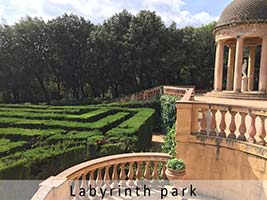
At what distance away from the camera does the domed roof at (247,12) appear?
20.7 m

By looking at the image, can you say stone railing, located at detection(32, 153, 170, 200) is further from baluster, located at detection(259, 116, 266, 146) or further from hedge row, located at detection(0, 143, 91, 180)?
hedge row, located at detection(0, 143, 91, 180)

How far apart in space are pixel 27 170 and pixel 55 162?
1034mm

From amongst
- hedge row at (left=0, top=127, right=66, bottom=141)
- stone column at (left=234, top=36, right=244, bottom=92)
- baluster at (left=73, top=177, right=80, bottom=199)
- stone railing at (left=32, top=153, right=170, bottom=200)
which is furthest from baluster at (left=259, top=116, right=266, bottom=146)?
stone column at (left=234, top=36, right=244, bottom=92)

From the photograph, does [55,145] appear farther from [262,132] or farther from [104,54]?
[104,54]

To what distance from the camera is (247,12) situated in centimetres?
2102

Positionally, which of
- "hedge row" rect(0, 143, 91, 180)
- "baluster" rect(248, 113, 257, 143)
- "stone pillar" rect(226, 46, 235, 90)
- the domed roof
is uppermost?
the domed roof

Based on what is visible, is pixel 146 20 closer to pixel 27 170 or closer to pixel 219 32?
pixel 219 32

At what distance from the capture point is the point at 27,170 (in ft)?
27.7

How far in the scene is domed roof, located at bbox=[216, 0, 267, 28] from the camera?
20.7 metres

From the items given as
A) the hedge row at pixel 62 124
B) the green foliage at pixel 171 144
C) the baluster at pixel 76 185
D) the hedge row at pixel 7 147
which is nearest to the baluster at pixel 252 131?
the green foliage at pixel 171 144

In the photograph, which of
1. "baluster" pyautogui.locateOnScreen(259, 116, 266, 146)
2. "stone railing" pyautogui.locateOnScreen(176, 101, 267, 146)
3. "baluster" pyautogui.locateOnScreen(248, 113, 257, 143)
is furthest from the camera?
"stone railing" pyautogui.locateOnScreen(176, 101, 267, 146)

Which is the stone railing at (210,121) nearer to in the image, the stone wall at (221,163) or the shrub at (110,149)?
the stone wall at (221,163)

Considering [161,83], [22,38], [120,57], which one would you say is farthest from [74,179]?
[22,38]

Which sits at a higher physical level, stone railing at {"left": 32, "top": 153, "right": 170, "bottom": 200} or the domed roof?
the domed roof
